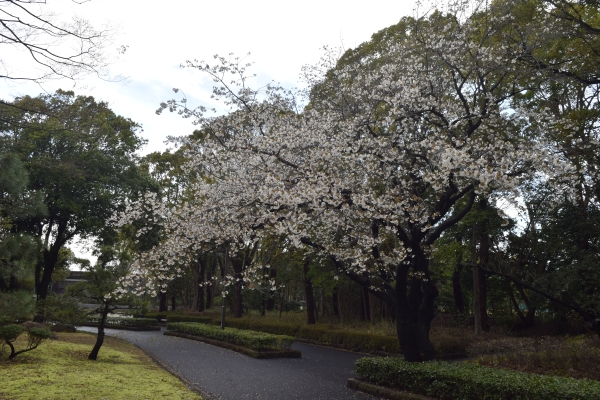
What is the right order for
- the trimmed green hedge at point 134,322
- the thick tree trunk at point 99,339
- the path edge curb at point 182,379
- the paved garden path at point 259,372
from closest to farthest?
the path edge curb at point 182,379 < the paved garden path at point 259,372 < the thick tree trunk at point 99,339 < the trimmed green hedge at point 134,322

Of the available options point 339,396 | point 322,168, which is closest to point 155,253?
point 322,168

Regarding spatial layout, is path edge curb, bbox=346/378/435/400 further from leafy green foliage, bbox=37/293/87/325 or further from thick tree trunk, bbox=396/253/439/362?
leafy green foliage, bbox=37/293/87/325

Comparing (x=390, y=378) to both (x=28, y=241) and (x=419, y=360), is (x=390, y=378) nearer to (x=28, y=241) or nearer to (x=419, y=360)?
(x=419, y=360)

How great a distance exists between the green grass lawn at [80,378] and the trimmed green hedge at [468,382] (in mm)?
3712

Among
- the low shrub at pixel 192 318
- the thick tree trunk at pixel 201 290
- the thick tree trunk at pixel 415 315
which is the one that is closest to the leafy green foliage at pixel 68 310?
the thick tree trunk at pixel 415 315

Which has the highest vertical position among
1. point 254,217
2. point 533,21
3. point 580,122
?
point 533,21

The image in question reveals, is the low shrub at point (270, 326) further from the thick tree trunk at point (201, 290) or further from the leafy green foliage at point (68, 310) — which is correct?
the leafy green foliage at point (68, 310)

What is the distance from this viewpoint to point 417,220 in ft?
27.9

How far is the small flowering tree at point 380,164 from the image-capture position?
8.54 meters

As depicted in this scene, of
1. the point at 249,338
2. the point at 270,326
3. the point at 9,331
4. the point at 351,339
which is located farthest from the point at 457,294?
the point at 9,331

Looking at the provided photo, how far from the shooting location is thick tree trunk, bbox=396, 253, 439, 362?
9.16 metres

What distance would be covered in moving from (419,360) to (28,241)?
976 cm

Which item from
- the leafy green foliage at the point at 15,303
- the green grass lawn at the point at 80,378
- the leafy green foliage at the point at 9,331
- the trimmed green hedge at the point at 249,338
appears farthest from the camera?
the trimmed green hedge at the point at 249,338

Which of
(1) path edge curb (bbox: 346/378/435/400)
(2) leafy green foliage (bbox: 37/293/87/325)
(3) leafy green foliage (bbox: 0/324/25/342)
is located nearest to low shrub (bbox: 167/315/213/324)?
(2) leafy green foliage (bbox: 37/293/87/325)
